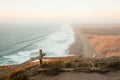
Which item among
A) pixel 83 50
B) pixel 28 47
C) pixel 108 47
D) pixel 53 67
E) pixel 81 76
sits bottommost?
pixel 81 76

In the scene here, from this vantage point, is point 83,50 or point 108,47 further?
point 83,50

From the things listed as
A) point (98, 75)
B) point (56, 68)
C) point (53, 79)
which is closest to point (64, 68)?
point (56, 68)

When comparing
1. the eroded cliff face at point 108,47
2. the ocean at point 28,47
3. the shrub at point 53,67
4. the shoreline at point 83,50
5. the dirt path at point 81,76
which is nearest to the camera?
the dirt path at point 81,76

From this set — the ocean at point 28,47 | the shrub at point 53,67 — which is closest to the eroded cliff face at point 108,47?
the ocean at point 28,47

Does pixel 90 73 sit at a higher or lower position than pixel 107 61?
lower

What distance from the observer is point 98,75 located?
9.34 metres

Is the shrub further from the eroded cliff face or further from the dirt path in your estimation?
Answer: the eroded cliff face

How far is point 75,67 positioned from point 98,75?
159 cm

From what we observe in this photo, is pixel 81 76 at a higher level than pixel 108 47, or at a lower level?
lower

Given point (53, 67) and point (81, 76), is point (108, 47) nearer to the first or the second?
point (81, 76)

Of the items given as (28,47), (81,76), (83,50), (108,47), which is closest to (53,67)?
(81,76)

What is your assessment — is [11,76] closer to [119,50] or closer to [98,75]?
[98,75]

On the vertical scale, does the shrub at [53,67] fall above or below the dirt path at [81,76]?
above

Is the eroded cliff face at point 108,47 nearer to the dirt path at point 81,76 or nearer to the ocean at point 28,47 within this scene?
the ocean at point 28,47
